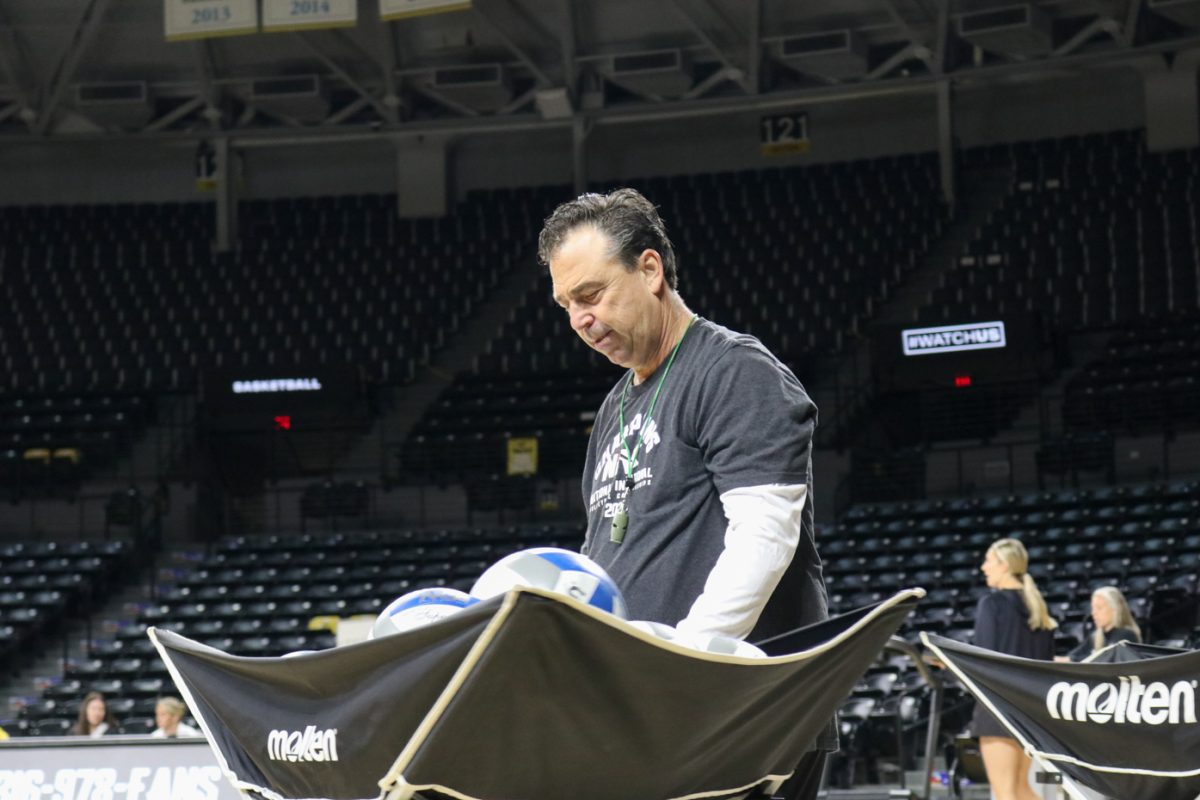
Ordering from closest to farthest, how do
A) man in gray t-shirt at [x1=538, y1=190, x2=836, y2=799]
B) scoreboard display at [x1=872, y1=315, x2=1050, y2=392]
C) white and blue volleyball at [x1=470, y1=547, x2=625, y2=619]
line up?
1. white and blue volleyball at [x1=470, y1=547, x2=625, y2=619]
2. man in gray t-shirt at [x1=538, y1=190, x2=836, y2=799]
3. scoreboard display at [x1=872, y1=315, x2=1050, y2=392]

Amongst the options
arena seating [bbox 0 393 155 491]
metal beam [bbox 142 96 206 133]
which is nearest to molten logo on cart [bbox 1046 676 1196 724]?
arena seating [bbox 0 393 155 491]

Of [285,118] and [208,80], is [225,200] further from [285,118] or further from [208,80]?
[208,80]

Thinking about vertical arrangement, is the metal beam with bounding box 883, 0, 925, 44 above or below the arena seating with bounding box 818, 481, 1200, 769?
above

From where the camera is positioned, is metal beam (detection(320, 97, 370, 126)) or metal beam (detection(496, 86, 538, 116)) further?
metal beam (detection(320, 97, 370, 126))

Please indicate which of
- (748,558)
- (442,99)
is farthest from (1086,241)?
(748,558)

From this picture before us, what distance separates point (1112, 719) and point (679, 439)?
2.39 metres

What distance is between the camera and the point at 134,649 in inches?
577

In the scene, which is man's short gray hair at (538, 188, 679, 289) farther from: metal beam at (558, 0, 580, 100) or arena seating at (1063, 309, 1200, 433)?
metal beam at (558, 0, 580, 100)

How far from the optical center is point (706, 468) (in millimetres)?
2281

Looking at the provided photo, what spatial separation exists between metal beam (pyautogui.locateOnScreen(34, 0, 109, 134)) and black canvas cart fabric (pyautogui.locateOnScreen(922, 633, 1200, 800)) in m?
16.6

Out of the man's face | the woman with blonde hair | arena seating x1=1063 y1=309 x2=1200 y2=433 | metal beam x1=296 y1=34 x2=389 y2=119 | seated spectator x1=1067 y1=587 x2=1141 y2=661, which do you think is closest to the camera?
the man's face

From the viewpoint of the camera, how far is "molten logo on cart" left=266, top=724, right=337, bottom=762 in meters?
1.85

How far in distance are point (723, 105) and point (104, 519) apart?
371 inches

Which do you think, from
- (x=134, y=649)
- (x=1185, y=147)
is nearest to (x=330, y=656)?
(x=134, y=649)
